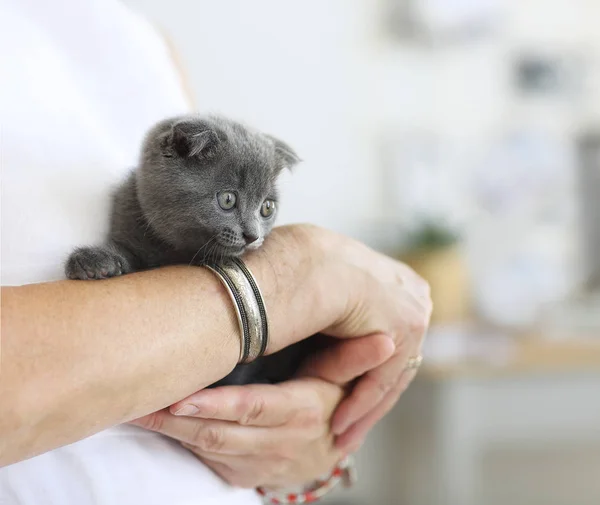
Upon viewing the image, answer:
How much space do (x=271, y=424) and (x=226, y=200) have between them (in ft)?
0.80

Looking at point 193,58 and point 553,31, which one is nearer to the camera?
point 193,58

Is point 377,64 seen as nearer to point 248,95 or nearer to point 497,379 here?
point 248,95

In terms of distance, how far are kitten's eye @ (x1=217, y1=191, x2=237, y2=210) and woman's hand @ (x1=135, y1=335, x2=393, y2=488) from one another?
19 centimetres

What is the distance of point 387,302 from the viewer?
31.7 inches

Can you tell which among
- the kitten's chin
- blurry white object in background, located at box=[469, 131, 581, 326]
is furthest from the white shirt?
blurry white object in background, located at box=[469, 131, 581, 326]

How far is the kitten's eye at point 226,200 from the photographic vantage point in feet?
2.42

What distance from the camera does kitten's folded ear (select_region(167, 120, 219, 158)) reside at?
0.69 meters

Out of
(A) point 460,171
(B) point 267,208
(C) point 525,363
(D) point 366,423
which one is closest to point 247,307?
(B) point 267,208

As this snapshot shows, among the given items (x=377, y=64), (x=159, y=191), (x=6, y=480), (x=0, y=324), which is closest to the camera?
(x=0, y=324)

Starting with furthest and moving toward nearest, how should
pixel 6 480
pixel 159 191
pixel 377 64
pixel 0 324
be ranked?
pixel 377 64 < pixel 159 191 < pixel 6 480 < pixel 0 324

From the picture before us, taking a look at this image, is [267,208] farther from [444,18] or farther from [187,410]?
[444,18]

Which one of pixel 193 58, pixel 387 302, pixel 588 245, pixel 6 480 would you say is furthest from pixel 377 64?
pixel 6 480

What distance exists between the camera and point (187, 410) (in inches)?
25.5

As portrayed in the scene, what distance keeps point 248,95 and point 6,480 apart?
1.57 meters
